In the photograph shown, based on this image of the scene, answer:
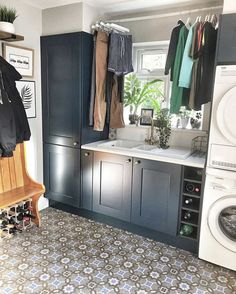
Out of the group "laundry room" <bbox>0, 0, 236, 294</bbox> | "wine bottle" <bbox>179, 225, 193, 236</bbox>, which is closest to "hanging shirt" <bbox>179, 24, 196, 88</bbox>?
"laundry room" <bbox>0, 0, 236, 294</bbox>

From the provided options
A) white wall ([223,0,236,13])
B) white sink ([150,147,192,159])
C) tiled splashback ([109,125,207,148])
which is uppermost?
white wall ([223,0,236,13])

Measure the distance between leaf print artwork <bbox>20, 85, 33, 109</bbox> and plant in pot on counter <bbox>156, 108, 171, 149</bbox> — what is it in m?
1.45

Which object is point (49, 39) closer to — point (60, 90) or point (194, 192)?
point (60, 90)

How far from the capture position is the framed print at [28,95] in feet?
9.13

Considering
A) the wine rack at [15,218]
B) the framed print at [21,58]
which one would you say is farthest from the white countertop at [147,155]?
Result: the framed print at [21,58]

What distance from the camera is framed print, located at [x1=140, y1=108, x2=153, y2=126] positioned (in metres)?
3.13

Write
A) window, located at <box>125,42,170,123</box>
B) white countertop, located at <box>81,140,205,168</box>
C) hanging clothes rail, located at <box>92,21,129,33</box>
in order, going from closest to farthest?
white countertop, located at <box>81,140,205,168</box> < hanging clothes rail, located at <box>92,21,129,33</box> < window, located at <box>125,42,170,123</box>

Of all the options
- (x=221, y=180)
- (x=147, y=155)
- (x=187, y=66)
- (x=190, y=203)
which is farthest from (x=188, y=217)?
(x=187, y=66)

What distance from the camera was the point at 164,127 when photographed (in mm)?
2803

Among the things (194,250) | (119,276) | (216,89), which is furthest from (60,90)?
(194,250)

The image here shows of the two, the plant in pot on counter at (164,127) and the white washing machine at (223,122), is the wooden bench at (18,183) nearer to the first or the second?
the plant in pot on counter at (164,127)

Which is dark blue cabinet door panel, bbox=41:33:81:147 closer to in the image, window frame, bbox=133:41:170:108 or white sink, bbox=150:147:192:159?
window frame, bbox=133:41:170:108

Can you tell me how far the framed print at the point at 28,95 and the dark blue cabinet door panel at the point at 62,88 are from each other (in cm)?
14

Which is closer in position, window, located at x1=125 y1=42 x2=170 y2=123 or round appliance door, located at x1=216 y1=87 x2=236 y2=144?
round appliance door, located at x1=216 y1=87 x2=236 y2=144
